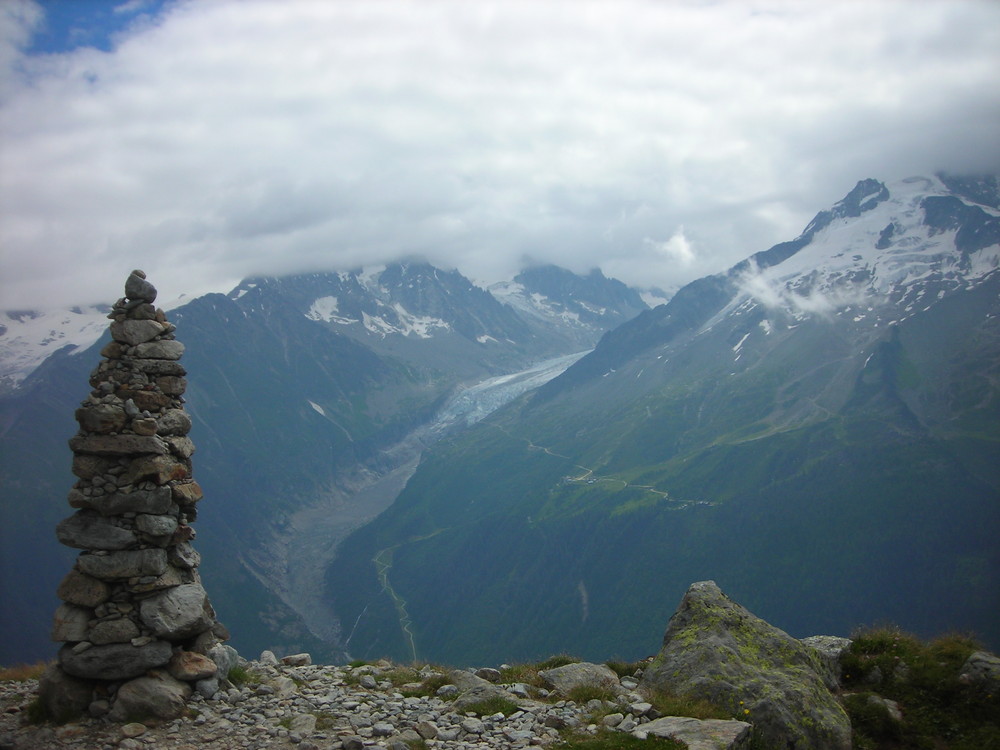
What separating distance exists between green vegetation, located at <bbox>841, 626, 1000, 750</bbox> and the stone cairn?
21447mm

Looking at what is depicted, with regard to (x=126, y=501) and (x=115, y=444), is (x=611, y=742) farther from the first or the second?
(x=115, y=444)

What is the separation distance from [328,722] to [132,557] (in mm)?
8823

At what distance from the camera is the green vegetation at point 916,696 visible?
21.1 m

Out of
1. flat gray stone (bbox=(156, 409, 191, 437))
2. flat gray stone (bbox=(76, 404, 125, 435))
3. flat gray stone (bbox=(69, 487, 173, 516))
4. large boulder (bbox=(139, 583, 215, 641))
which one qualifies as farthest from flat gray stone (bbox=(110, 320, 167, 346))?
large boulder (bbox=(139, 583, 215, 641))

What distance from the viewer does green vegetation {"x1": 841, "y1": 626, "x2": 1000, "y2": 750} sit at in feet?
69.2

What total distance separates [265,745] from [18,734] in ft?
26.5

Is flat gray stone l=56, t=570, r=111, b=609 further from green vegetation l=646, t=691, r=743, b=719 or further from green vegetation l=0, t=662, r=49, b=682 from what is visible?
green vegetation l=646, t=691, r=743, b=719

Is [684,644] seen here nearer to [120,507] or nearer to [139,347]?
[120,507]

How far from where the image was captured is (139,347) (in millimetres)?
25859

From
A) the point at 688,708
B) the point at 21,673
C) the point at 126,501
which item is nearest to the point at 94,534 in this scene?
the point at 126,501

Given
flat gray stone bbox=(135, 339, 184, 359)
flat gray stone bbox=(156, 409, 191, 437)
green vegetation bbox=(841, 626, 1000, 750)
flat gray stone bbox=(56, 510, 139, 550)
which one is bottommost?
green vegetation bbox=(841, 626, 1000, 750)

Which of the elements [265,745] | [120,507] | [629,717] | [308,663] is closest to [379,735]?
[265,745]

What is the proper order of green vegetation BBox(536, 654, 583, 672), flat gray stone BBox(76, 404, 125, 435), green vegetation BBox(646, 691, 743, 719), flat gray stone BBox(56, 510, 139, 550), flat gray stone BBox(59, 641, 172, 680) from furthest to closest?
1. green vegetation BBox(536, 654, 583, 672)
2. flat gray stone BBox(76, 404, 125, 435)
3. flat gray stone BBox(56, 510, 139, 550)
4. flat gray stone BBox(59, 641, 172, 680)
5. green vegetation BBox(646, 691, 743, 719)

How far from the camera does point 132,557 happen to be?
77.8ft
